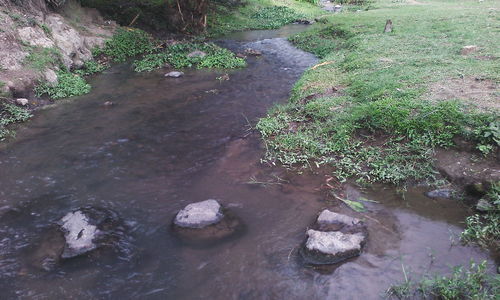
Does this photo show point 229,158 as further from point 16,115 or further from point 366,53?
point 366,53

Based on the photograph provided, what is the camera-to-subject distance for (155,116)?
9.30m

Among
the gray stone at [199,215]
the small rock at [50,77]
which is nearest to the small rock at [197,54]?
the small rock at [50,77]

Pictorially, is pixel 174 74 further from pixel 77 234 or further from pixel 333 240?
pixel 333 240

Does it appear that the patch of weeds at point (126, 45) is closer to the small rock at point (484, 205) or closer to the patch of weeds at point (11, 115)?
the patch of weeds at point (11, 115)

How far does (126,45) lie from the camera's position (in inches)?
619

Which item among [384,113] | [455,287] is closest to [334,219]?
[455,287]

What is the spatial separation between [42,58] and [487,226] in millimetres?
12310

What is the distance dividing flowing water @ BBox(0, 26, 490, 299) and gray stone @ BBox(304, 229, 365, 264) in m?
0.13

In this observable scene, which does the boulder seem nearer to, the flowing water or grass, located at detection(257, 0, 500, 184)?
the flowing water

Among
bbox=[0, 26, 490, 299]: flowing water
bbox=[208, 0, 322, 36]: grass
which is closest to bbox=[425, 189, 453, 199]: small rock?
bbox=[0, 26, 490, 299]: flowing water

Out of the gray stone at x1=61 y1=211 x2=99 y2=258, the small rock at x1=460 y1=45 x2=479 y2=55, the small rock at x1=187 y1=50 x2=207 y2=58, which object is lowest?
the gray stone at x1=61 y1=211 x2=99 y2=258

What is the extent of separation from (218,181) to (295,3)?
2599cm

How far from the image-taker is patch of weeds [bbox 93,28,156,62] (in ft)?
48.6

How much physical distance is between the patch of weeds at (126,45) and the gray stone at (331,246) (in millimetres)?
12612
